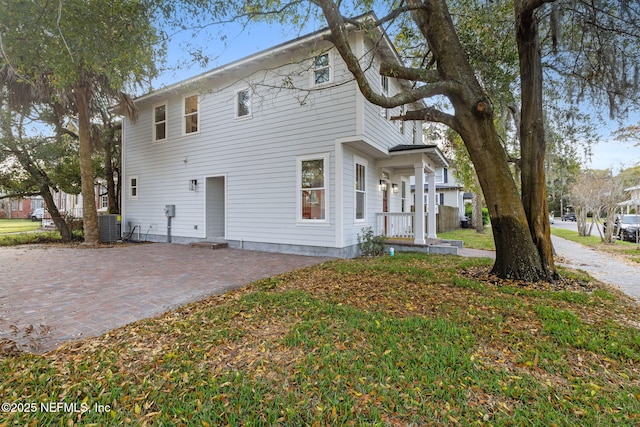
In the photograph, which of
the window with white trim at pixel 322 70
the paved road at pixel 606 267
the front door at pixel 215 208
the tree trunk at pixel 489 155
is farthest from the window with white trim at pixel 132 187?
the paved road at pixel 606 267

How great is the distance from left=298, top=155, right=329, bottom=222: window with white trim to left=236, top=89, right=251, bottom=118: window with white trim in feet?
8.93

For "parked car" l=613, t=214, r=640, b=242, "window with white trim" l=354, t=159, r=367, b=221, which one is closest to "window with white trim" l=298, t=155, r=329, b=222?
"window with white trim" l=354, t=159, r=367, b=221

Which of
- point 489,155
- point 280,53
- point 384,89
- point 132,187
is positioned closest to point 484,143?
point 489,155

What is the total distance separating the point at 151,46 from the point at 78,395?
20.1 ft

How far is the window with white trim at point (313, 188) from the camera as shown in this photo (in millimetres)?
8078

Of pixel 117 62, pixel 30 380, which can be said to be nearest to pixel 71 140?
pixel 117 62

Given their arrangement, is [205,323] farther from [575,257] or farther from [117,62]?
[575,257]

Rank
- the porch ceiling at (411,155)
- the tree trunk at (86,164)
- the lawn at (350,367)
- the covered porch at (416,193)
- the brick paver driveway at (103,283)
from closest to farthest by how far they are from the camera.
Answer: the lawn at (350,367), the brick paver driveway at (103,283), the porch ceiling at (411,155), the covered porch at (416,193), the tree trunk at (86,164)

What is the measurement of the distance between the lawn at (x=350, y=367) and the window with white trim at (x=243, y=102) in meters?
7.15

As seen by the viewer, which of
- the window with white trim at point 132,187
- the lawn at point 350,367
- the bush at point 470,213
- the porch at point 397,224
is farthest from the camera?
the bush at point 470,213

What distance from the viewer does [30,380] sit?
2219mm

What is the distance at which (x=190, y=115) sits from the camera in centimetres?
1070

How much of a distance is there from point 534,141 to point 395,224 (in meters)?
4.85

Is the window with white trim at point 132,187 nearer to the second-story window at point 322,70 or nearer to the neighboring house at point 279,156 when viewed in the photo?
the neighboring house at point 279,156
